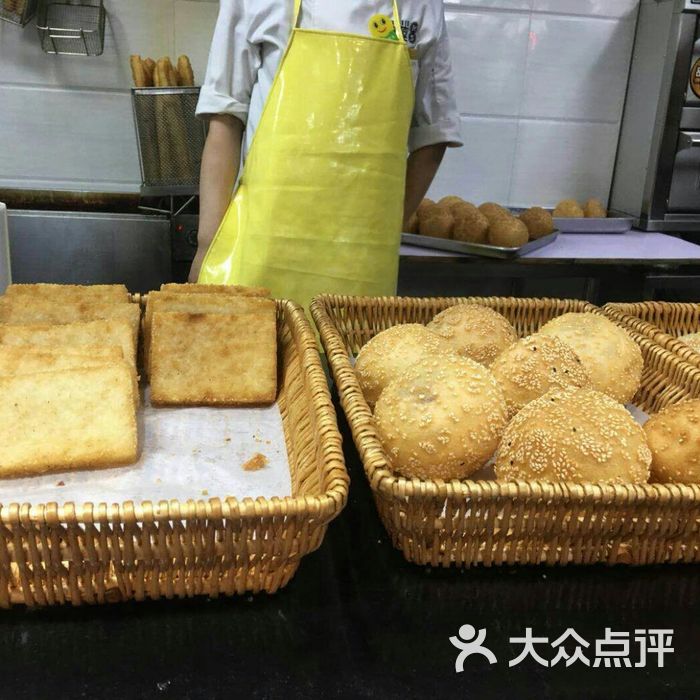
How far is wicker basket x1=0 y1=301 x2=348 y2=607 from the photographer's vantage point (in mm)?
808

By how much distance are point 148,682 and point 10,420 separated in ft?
1.69

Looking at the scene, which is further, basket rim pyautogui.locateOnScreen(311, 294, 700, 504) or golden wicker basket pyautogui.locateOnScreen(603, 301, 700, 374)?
golden wicker basket pyautogui.locateOnScreen(603, 301, 700, 374)

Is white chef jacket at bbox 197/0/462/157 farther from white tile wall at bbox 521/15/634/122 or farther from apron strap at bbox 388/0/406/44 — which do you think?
white tile wall at bbox 521/15/634/122

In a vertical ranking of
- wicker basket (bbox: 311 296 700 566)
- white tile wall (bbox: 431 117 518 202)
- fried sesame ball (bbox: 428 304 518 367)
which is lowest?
wicker basket (bbox: 311 296 700 566)

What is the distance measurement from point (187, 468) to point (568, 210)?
2.97m

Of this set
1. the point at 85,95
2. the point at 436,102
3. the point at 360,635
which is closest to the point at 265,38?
the point at 436,102

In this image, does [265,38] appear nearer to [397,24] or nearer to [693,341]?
[397,24]

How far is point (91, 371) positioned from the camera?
1198 millimetres

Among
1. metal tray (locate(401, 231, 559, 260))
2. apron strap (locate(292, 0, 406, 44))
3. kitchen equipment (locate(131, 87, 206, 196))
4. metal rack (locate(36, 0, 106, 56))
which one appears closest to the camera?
apron strap (locate(292, 0, 406, 44))

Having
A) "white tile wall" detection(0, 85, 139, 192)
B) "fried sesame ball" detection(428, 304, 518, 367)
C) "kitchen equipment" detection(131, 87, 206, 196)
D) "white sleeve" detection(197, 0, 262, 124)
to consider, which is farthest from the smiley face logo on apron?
"white tile wall" detection(0, 85, 139, 192)

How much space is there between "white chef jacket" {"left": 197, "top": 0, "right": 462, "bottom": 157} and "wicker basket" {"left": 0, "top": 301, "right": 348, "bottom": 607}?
1487 millimetres

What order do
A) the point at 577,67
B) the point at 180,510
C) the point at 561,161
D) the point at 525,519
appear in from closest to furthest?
the point at 180,510, the point at 525,519, the point at 577,67, the point at 561,161

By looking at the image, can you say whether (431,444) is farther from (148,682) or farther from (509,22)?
(509,22)

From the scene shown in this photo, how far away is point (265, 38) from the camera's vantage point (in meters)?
2.02
